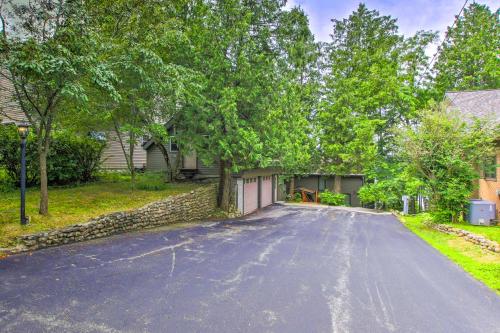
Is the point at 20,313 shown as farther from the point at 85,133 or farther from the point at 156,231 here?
the point at 85,133

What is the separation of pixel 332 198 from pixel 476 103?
33.3ft

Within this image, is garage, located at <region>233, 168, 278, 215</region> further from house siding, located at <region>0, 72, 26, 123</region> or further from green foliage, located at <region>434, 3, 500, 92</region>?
green foliage, located at <region>434, 3, 500, 92</region>

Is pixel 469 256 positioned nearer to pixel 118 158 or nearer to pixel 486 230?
pixel 486 230

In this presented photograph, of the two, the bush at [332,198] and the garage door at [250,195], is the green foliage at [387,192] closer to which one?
the bush at [332,198]

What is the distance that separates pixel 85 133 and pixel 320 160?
15.8m

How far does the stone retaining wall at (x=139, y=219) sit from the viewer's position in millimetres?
6926

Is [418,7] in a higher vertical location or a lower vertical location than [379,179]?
higher

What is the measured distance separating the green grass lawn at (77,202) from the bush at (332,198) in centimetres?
1097

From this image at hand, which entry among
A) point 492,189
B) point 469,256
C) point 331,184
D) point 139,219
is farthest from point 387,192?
point 139,219

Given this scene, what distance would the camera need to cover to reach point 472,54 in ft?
77.0

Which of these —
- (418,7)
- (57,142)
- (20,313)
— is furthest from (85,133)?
(418,7)

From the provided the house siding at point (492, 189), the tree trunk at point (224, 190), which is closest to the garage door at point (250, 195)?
the tree trunk at point (224, 190)

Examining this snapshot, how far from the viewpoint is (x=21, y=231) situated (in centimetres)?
684

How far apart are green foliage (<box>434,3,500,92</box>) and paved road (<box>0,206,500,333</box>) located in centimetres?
2304
